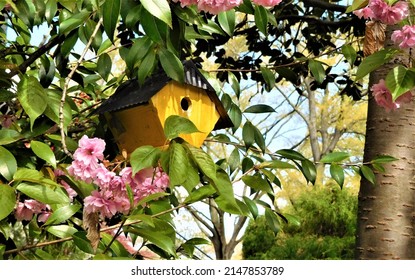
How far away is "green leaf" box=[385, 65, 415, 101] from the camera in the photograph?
4.48 ft

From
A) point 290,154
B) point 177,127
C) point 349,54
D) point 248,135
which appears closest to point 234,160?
point 248,135

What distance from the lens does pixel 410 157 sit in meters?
2.03

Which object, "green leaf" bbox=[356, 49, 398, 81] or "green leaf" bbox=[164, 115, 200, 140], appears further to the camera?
"green leaf" bbox=[356, 49, 398, 81]

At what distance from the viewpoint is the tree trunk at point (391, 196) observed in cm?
197

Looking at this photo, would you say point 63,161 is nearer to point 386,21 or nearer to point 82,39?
point 82,39

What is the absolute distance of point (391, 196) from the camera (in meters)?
1.98

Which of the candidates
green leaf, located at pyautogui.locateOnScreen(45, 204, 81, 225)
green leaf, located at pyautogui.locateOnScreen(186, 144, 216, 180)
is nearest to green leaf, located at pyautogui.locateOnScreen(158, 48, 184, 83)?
green leaf, located at pyautogui.locateOnScreen(186, 144, 216, 180)

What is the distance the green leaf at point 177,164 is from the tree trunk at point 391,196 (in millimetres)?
1080

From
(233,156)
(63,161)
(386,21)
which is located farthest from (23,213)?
(386,21)

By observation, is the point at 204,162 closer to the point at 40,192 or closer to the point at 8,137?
the point at 40,192

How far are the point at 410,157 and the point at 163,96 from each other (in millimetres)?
1001

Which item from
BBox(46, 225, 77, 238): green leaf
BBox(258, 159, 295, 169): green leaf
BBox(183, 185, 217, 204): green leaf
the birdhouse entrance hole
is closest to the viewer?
BBox(183, 185, 217, 204): green leaf

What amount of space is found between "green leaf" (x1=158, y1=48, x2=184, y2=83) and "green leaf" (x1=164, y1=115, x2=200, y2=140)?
0.29 ft

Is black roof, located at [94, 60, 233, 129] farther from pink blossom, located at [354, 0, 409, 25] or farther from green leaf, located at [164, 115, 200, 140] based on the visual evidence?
pink blossom, located at [354, 0, 409, 25]
